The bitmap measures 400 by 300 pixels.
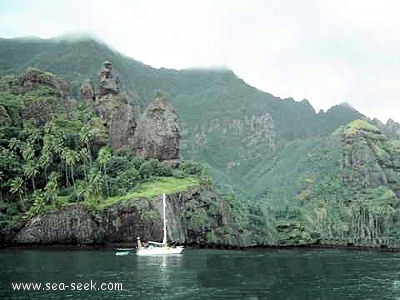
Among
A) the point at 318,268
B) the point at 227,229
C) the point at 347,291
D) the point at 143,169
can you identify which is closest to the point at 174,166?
the point at 143,169

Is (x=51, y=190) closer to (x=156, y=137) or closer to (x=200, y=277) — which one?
(x=156, y=137)

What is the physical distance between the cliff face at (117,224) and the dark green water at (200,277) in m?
30.0

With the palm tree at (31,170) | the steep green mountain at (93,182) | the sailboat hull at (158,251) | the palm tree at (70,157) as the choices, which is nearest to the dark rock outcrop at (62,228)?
the steep green mountain at (93,182)

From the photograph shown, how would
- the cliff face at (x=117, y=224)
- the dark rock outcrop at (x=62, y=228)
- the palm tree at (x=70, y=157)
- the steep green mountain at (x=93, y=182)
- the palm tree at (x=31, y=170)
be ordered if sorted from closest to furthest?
the dark rock outcrop at (x=62, y=228)
the cliff face at (x=117, y=224)
the steep green mountain at (x=93, y=182)
the palm tree at (x=31, y=170)
the palm tree at (x=70, y=157)

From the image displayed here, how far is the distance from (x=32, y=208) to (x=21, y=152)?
23550mm

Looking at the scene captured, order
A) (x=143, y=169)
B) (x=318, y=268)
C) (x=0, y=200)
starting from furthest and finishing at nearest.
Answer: (x=143, y=169) < (x=0, y=200) < (x=318, y=268)

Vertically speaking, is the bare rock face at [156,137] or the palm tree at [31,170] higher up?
the bare rock face at [156,137]

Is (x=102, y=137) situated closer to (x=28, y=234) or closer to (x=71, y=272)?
(x=28, y=234)

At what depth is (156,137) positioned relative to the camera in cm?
Result: 19250

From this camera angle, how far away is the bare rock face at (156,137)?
191875 millimetres

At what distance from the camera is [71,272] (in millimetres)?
81938

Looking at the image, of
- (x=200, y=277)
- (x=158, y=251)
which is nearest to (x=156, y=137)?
(x=158, y=251)

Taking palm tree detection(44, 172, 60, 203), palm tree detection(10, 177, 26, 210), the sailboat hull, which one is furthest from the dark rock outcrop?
the sailboat hull

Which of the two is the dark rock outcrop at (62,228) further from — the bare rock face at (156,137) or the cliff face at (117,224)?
the bare rock face at (156,137)
